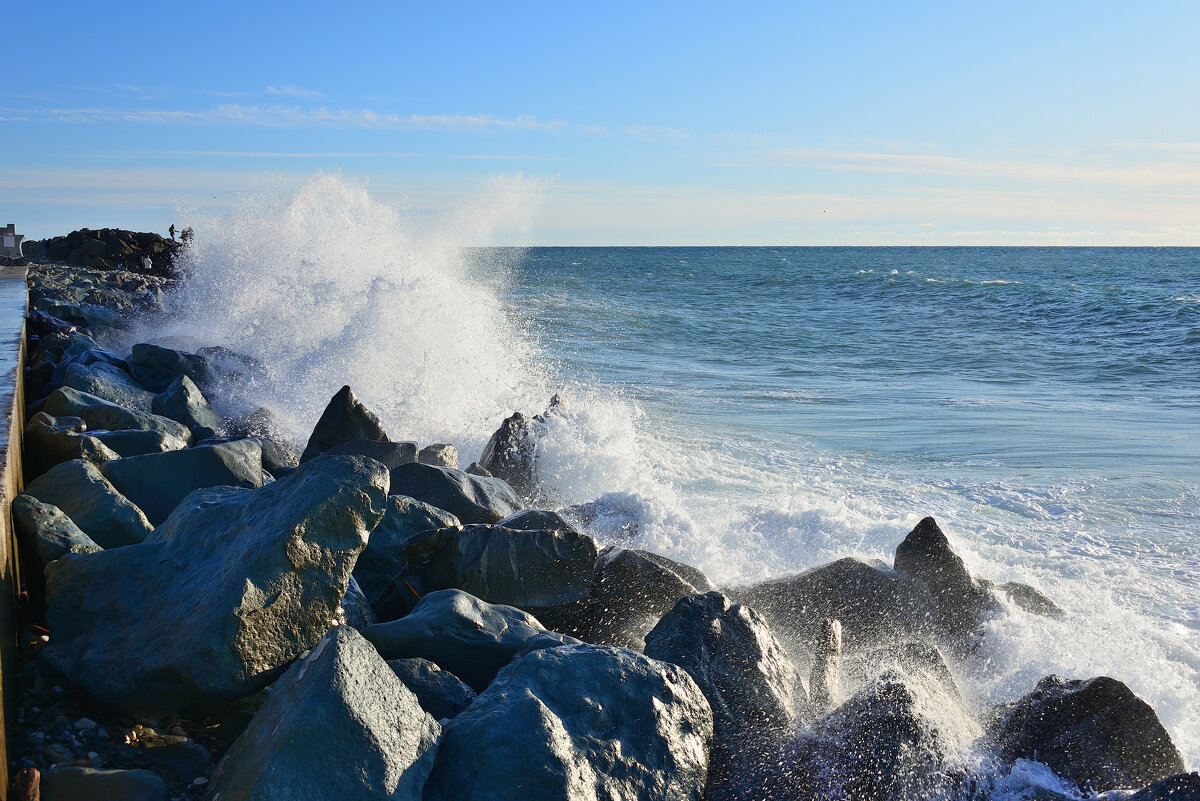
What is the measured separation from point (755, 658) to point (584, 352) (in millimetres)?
11494

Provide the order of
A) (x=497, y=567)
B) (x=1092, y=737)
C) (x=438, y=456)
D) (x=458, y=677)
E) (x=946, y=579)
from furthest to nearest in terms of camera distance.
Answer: (x=438, y=456), (x=946, y=579), (x=497, y=567), (x=458, y=677), (x=1092, y=737)

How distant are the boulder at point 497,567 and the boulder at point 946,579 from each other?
145cm

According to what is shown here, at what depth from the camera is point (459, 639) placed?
2770 mm

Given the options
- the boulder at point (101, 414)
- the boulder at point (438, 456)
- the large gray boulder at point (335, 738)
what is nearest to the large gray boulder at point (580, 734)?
the large gray boulder at point (335, 738)

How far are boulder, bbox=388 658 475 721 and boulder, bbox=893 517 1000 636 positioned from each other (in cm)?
218

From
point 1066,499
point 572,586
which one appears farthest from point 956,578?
point 1066,499

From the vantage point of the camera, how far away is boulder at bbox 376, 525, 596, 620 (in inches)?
135

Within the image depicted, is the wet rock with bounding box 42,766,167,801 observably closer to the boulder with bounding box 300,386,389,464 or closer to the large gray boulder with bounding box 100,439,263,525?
the large gray boulder with bounding box 100,439,263,525

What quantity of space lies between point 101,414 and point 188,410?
868mm

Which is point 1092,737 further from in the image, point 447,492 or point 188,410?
point 188,410

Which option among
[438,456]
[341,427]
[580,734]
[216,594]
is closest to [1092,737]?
[580,734]

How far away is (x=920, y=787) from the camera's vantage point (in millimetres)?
2365

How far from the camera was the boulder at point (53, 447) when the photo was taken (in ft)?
13.2

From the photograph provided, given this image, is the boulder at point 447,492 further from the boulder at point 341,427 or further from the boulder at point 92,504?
the boulder at point 92,504
